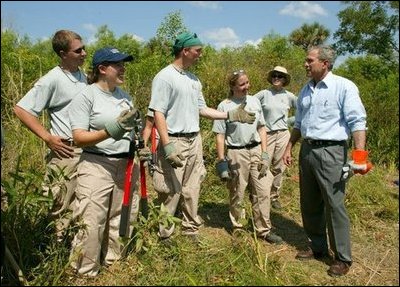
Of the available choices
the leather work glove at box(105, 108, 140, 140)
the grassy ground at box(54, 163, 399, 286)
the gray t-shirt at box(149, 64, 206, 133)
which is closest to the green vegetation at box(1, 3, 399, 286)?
the grassy ground at box(54, 163, 399, 286)

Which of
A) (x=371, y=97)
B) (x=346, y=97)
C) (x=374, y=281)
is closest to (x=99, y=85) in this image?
(x=346, y=97)

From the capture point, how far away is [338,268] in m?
3.47

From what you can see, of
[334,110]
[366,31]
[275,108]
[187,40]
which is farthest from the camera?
[366,31]

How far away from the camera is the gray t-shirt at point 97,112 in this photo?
2990mm

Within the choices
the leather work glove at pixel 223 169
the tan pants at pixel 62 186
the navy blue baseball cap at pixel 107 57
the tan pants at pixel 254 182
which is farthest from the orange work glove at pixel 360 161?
the tan pants at pixel 62 186

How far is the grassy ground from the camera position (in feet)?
10.1

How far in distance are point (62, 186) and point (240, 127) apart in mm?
1764

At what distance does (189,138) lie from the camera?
3830 millimetres

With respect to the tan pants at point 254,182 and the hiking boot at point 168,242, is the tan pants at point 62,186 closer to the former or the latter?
the hiking boot at point 168,242

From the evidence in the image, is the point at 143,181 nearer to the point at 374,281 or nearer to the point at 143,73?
the point at 374,281

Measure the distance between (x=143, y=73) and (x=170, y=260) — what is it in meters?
5.14

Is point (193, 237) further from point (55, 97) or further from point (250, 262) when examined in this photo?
point (55, 97)

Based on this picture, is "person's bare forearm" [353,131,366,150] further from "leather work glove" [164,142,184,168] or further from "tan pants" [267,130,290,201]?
"tan pants" [267,130,290,201]

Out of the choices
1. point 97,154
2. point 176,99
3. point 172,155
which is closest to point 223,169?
point 172,155
